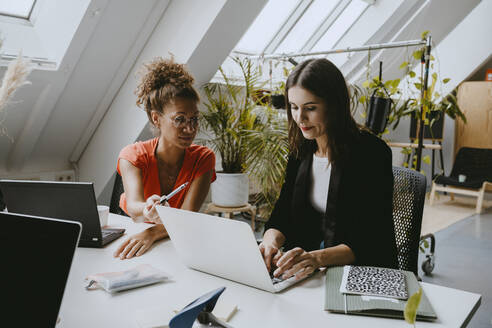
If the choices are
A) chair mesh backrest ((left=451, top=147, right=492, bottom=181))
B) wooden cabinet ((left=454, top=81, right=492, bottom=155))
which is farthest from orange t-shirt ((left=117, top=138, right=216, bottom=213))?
wooden cabinet ((left=454, top=81, right=492, bottom=155))

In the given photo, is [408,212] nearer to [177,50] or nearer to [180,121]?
[180,121]

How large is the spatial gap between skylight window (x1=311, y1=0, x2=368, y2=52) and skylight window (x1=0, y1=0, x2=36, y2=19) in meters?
3.24

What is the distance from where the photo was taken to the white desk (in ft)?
2.97

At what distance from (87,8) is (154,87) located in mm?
828

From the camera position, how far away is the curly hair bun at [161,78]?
1831 mm

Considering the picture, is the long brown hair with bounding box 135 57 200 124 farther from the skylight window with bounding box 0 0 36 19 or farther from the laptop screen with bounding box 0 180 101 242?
the skylight window with bounding box 0 0 36 19

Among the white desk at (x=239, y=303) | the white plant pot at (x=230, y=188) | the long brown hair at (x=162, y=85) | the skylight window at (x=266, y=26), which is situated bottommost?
the white plant pot at (x=230, y=188)

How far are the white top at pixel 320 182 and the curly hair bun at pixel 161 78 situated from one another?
2.16ft

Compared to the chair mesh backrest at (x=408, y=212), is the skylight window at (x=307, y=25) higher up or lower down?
higher up

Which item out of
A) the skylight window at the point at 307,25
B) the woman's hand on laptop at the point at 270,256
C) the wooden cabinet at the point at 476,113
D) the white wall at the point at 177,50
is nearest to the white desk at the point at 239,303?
the woman's hand on laptop at the point at 270,256

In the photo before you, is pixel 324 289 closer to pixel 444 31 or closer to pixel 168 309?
pixel 168 309

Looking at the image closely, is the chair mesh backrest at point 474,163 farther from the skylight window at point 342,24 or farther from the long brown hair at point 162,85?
the long brown hair at point 162,85

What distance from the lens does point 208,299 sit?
2.39 feet

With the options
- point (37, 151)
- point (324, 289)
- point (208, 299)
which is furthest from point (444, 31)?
point (208, 299)
